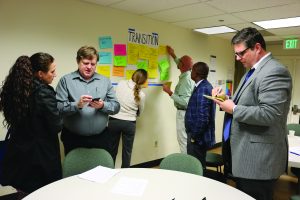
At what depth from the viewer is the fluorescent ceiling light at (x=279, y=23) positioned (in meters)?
3.52

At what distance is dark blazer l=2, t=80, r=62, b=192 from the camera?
1.72m

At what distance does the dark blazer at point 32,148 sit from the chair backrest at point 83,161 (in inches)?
5.2

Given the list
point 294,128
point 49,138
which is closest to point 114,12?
point 49,138

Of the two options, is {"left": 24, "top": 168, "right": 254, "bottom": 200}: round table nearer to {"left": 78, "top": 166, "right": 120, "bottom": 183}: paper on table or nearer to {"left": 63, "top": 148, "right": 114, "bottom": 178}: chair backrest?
{"left": 78, "top": 166, "right": 120, "bottom": 183}: paper on table

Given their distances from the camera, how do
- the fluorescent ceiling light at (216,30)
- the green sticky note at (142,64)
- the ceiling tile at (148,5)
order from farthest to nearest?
the fluorescent ceiling light at (216,30)
the green sticky note at (142,64)
the ceiling tile at (148,5)

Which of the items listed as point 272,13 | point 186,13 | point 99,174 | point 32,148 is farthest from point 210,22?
point 32,148

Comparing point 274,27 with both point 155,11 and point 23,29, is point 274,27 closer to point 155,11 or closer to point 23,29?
point 155,11

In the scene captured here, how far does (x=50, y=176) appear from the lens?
1.80m

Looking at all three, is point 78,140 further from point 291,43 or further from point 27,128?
point 291,43

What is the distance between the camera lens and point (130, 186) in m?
1.54

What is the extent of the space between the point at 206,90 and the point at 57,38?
1715mm

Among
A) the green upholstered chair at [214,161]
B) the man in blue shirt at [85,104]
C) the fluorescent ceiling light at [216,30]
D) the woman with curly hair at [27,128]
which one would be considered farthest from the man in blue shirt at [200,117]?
the fluorescent ceiling light at [216,30]

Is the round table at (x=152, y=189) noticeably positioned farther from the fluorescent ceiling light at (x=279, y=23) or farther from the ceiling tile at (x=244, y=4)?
the fluorescent ceiling light at (x=279, y=23)

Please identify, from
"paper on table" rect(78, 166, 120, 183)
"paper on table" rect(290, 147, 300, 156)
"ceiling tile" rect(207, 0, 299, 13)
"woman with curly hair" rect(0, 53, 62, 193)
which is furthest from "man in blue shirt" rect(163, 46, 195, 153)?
"woman with curly hair" rect(0, 53, 62, 193)
